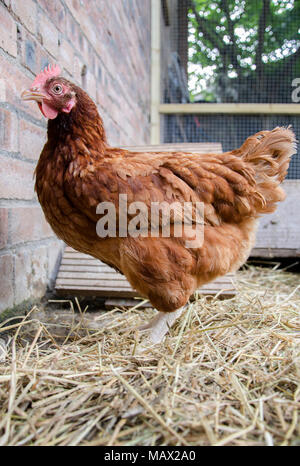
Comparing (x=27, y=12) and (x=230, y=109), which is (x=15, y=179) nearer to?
(x=27, y=12)

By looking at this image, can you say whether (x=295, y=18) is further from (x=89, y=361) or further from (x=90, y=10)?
(x=89, y=361)

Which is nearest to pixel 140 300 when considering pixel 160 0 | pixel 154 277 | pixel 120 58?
pixel 154 277

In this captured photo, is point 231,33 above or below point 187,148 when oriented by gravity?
above

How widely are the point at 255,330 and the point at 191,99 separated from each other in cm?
339

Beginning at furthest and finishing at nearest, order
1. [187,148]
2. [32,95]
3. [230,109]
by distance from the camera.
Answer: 1. [230,109]
2. [187,148]
3. [32,95]

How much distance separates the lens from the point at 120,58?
3.30 metres

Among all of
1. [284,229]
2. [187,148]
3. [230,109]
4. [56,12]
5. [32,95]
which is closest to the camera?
[32,95]

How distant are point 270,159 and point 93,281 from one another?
48.6 inches

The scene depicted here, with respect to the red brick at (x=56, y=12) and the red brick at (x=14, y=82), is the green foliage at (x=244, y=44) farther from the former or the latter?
the red brick at (x=14, y=82)

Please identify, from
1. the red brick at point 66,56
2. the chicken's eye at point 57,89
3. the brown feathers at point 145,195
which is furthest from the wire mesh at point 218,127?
the chicken's eye at point 57,89

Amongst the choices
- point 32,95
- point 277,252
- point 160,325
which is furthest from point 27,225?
point 277,252

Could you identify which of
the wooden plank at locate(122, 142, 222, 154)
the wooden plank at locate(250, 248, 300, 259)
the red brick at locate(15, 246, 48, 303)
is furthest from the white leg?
the wooden plank at locate(250, 248, 300, 259)

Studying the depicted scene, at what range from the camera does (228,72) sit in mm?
4047

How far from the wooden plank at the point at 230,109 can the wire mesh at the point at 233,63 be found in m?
0.09
